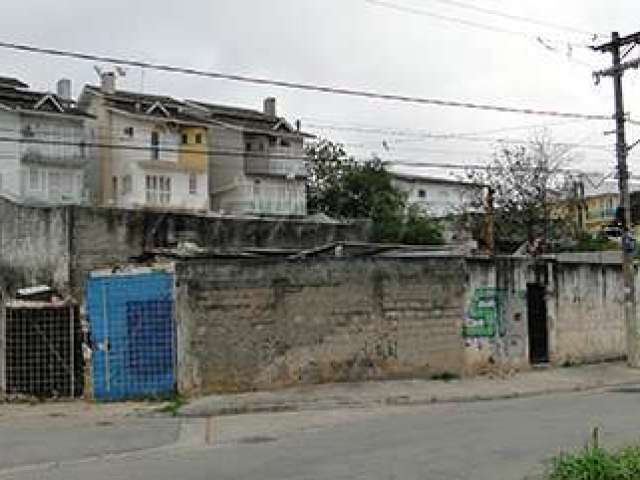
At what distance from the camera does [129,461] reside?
13.2 m

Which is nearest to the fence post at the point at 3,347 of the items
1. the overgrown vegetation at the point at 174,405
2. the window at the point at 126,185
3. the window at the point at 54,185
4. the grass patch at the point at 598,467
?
the overgrown vegetation at the point at 174,405

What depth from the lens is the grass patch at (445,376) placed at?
80.4ft

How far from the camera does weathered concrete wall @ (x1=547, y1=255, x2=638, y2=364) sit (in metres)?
28.6

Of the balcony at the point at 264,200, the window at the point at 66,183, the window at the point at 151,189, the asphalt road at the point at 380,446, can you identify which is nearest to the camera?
the asphalt road at the point at 380,446

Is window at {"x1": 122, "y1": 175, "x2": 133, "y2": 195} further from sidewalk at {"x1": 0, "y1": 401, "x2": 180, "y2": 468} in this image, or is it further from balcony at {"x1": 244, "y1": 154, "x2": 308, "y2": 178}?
sidewalk at {"x1": 0, "y1": 401, "x2": 180, "y2": 468}

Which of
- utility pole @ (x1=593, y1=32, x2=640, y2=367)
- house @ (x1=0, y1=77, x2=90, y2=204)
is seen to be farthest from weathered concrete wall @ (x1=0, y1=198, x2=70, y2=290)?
house @ (x1=0, y1=77, x2=90, y2=204)

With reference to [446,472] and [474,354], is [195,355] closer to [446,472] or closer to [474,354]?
[474,354]

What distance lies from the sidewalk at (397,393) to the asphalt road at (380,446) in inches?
48.1

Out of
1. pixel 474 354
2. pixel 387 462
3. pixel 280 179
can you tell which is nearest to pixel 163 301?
pixel 474 354

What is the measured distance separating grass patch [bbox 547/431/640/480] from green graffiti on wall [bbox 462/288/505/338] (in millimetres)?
17044

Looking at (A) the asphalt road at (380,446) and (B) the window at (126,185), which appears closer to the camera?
(A) the asphalt road at (380,446)

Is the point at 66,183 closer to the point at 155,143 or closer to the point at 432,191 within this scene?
the point at 155,143

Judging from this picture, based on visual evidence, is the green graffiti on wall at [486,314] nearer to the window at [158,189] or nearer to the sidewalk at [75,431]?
the sidewalk at [75,431]

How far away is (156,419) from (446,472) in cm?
921
